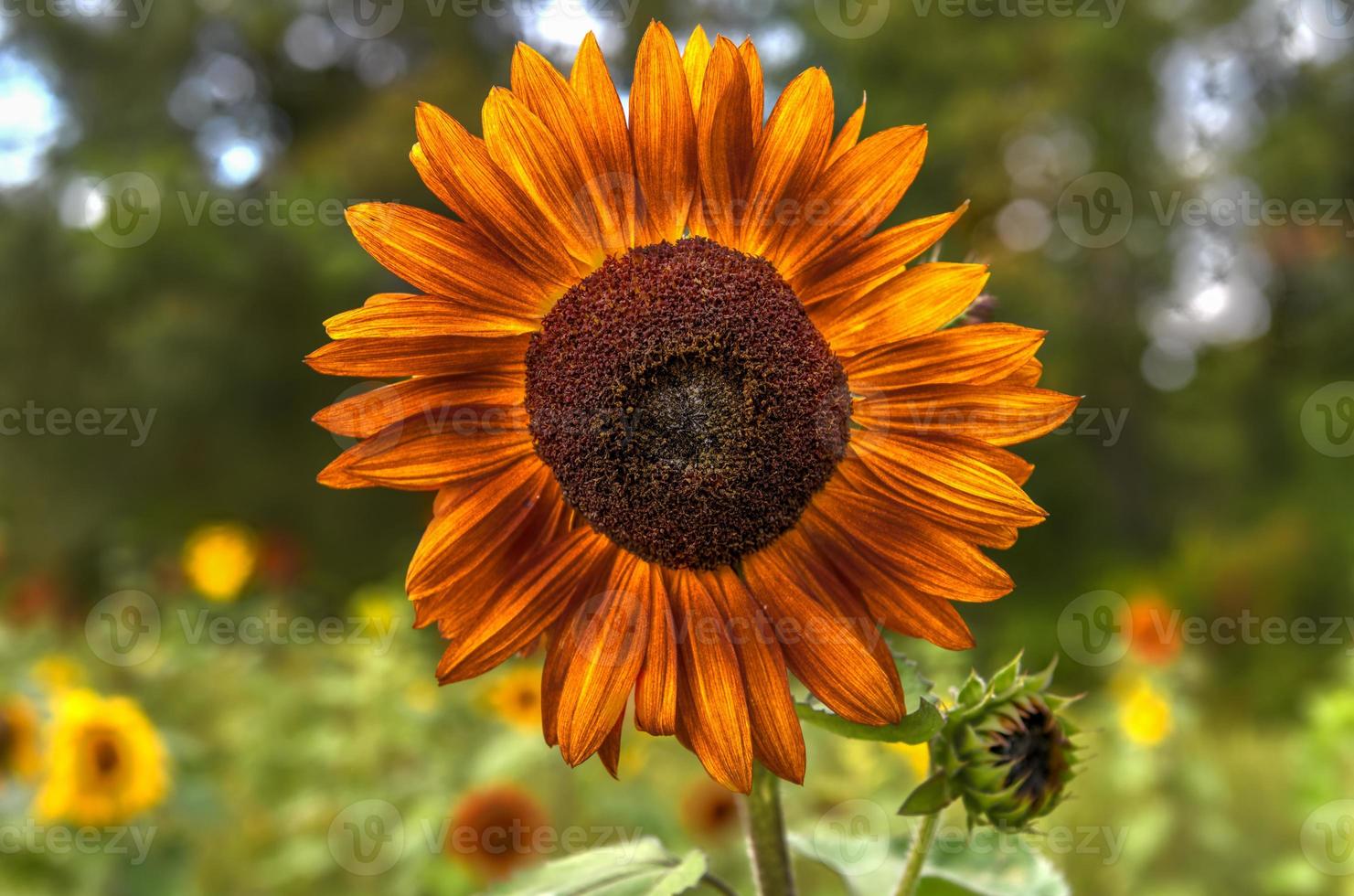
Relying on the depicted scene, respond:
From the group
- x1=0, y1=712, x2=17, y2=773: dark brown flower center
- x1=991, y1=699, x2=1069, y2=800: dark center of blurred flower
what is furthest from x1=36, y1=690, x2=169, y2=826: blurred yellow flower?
x1=991, y1=699, x2=1069, y2=800: dark center of blurred flower

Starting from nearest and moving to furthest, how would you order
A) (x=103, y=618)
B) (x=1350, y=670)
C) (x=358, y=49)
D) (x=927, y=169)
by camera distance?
(x=1350, y=670) < (x=103, y=618) < (x=927, y=169) < (x=358, y=49)

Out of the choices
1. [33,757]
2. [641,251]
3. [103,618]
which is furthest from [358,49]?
[641,251]

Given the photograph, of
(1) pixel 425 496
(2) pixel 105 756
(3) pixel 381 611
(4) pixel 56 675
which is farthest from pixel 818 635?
(1) pixel 425 496

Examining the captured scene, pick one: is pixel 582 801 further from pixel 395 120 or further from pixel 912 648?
pixel 395 120

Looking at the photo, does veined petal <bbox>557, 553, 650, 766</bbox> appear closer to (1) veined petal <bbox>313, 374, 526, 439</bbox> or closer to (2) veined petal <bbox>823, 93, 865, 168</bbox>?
(1) veined petal <bbox>313, 374, 526, 439</bbox>

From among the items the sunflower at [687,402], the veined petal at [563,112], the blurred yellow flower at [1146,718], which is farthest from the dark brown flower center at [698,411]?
the blurred yellow flower at [1146,718]

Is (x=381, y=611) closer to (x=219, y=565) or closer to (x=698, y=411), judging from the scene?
(x=219, y=565)

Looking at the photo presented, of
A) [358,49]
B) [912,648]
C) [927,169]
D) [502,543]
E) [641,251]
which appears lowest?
[912,648]

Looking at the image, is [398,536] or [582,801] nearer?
[582,801]
